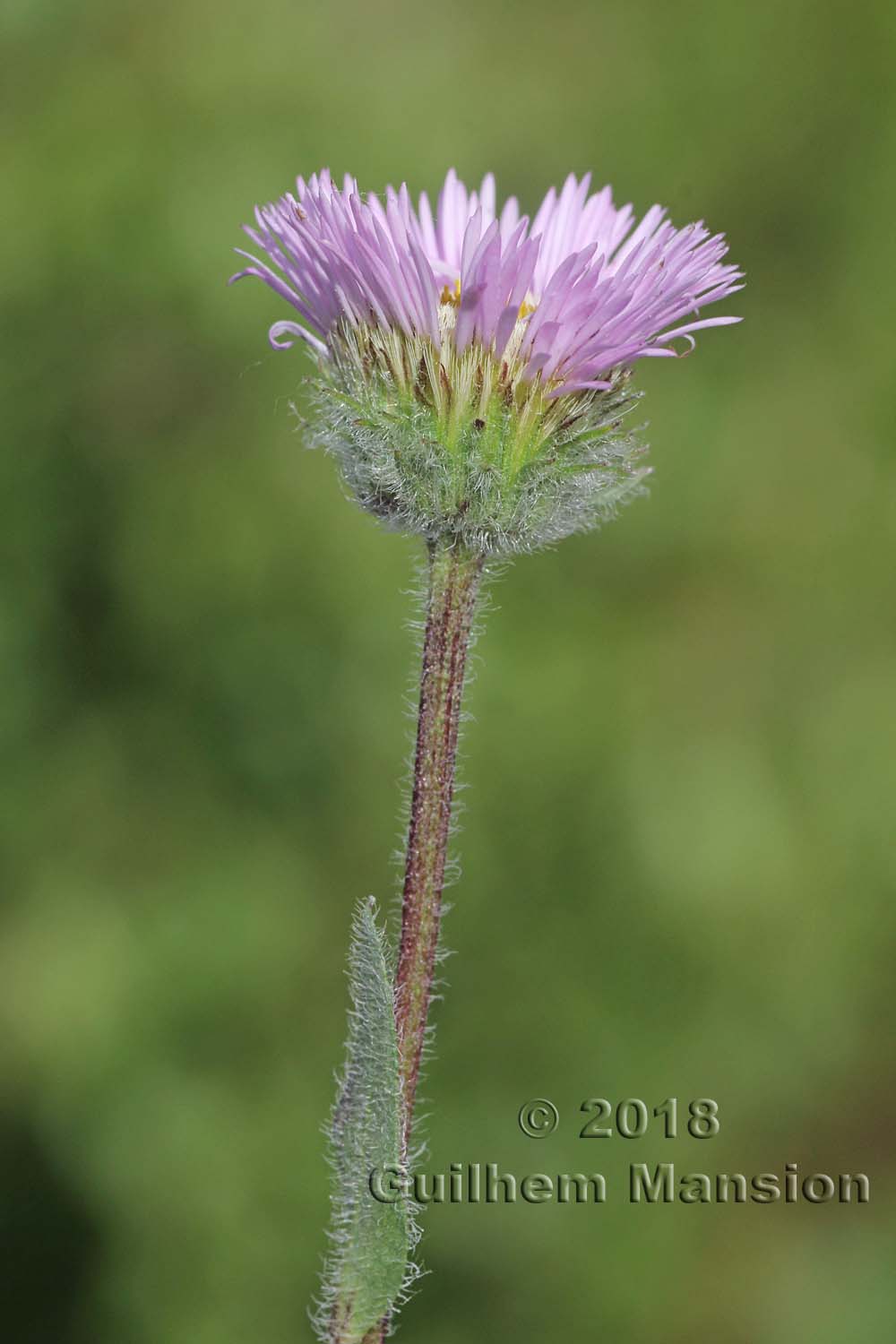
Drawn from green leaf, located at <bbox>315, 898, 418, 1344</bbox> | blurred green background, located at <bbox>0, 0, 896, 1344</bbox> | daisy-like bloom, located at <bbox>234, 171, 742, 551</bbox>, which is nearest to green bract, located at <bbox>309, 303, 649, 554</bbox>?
daisy-like bloom, located at <bbox>234, 171, 742, 551</bbox>

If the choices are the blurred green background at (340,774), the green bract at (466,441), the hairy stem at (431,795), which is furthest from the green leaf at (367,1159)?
the blurred green background at (340,774)

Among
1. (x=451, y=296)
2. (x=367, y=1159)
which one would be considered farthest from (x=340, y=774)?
(x=367, y=1159)

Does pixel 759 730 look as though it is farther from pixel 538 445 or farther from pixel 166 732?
pixel 538 445

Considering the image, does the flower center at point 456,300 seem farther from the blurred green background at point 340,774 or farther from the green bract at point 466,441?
the blurred green background at point 340,774

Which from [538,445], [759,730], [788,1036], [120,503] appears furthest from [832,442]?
[538,445]

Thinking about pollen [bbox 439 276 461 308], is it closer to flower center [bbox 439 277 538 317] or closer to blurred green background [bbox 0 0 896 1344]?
flower center [bbox 439 277 538 317]

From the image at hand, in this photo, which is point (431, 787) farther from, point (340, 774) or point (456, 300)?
point (340, 774)

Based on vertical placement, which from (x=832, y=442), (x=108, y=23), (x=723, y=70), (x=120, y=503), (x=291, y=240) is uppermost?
(x=723, y=70)
